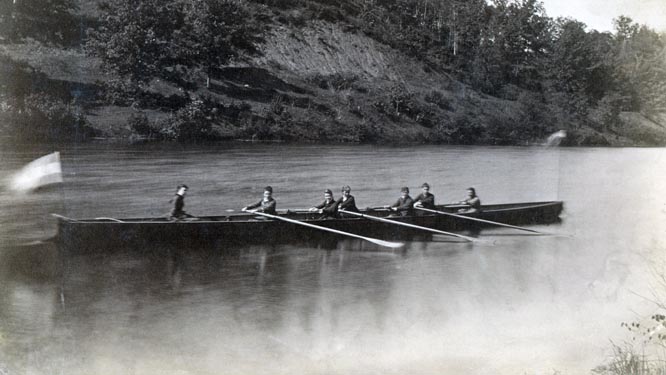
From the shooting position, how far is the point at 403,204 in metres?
4.38

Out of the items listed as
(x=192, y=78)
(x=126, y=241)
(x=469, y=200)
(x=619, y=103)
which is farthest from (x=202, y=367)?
(x=619, y=103)

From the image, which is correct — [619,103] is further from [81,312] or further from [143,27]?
[81,312]

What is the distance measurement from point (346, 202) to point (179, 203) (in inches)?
49.6

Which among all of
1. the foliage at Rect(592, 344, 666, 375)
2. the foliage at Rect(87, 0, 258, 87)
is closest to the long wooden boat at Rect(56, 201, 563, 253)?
the foliage at Rect(87, 0, 258, 87)

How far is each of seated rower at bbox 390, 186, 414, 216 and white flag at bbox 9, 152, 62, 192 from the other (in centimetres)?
231

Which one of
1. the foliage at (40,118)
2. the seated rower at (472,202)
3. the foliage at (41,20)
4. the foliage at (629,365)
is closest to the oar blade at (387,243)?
the seated rower at (472,202)

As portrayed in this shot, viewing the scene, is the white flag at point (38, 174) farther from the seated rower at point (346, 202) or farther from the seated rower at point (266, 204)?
the seated rower at point (346, 202)

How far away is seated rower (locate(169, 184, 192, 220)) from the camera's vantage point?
374 centimetres

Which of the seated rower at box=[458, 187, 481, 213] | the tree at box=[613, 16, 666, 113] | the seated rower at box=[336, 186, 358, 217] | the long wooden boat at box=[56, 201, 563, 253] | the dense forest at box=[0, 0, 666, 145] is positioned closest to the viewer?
the dense forest at box=[0, 0, 666, 145]

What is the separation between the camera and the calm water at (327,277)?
3.10 meters

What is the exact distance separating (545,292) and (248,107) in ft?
7.37

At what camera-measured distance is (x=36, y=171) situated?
3.12 m

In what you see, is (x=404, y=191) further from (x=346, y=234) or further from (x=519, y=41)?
(x=519, y=41)

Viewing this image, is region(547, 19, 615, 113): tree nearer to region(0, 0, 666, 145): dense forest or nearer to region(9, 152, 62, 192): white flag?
region(0, 0, 666, 145): dense forest
